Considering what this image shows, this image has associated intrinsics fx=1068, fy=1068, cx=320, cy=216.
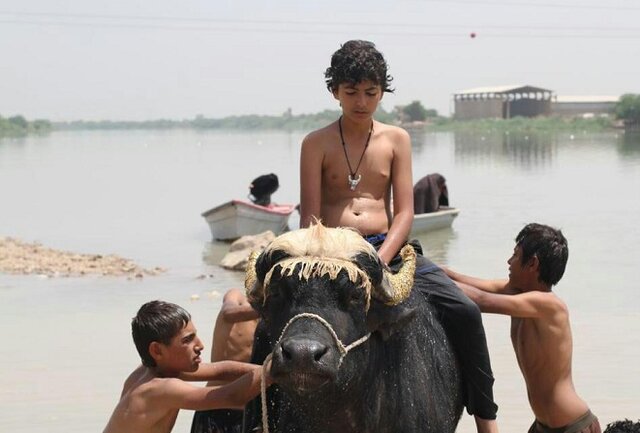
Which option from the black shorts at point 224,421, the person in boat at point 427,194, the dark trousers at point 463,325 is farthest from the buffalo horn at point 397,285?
the person in boat at point 427,194

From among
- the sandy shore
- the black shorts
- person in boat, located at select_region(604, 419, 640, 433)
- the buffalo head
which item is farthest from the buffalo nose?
the sandy shore

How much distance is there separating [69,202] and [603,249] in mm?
17724

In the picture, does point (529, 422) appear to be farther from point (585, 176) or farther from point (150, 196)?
point (585, 176)

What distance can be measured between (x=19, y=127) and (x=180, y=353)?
154m

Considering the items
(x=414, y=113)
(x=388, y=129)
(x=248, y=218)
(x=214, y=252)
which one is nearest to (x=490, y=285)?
(x=388, y=129)

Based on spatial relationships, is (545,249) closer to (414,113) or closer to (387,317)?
(387,317)

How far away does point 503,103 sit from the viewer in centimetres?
11612

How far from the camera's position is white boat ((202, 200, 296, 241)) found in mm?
19312

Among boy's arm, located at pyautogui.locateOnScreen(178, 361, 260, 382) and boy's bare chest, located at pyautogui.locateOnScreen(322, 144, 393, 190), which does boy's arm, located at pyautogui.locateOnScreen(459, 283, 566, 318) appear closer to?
boy's bare chest, located at pyautogui.locateOnScreen(322, 144, 393, 190)

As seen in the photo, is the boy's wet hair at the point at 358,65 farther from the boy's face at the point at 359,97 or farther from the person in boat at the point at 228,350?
the person in boat at the point at 228,350

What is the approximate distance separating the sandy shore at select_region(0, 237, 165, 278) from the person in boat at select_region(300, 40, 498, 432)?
11388mm

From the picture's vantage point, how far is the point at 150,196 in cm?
3316

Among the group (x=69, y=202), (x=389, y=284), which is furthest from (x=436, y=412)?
(x=69, y=202)

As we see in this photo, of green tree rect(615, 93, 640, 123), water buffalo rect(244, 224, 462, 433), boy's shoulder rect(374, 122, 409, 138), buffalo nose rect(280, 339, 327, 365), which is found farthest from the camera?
green tree rect(615, 93, 640, 123)
